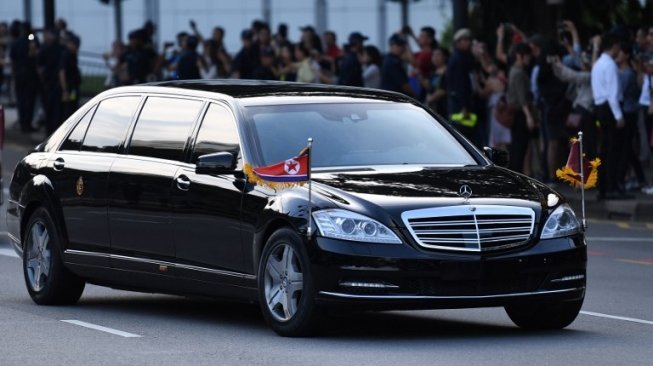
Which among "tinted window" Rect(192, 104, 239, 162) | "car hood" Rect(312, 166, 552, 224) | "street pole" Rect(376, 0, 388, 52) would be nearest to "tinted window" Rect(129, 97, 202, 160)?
"tinted window" Rect(192, 104, 239, 162)

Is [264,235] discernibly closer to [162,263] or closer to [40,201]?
[162,263]

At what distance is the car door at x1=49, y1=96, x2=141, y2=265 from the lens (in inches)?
476

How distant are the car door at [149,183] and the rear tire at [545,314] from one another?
7.12 feet

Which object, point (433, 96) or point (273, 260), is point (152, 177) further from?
point (433, 96)

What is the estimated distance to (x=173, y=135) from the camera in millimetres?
11609

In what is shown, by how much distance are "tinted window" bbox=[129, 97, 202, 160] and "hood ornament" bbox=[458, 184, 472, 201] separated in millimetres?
2036

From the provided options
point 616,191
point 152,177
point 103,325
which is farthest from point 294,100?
point 616,191

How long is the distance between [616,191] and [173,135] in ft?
35.8

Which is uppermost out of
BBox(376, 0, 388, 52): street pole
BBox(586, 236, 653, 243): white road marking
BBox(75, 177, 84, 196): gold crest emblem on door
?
BBox(75, 177, 84, 196): gold crest emblem on door

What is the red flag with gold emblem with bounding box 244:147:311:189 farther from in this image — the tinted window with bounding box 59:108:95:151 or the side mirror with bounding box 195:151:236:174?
the tinted window with bounding box 59:108:95:151

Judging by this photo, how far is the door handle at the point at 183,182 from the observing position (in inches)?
439

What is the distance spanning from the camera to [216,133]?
443 inches

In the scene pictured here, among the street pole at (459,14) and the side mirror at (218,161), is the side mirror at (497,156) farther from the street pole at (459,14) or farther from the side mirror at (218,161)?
the street pole at (459,14)

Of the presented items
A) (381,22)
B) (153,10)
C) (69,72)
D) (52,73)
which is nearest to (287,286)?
(69,72)
